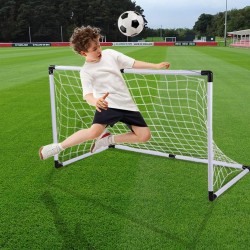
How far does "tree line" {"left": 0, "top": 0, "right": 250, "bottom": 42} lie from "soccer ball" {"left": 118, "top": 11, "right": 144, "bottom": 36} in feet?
225

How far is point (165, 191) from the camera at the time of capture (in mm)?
3506

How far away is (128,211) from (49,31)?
252 feet

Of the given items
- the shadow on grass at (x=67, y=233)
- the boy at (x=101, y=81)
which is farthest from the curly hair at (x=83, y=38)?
the shadow on grass at (x=67, y=233)

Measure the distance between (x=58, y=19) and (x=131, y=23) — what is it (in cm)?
7841

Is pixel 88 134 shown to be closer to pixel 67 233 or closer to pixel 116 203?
pixel 116 203

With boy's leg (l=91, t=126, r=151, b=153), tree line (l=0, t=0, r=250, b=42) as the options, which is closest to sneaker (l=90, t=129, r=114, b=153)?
boy's leg (l=91, t=126, r=151, b=153)

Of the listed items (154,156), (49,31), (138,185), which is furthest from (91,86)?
(49,31)

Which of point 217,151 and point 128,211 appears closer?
point 128,211

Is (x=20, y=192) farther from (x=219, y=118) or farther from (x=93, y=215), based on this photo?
(x=219, y=118)

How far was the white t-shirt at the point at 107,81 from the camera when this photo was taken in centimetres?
351

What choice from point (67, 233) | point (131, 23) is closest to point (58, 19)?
point (131, 23)

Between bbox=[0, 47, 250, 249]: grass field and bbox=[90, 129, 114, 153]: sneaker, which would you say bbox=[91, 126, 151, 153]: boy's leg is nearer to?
bbox=[90, 129, 114, 153]: sneaker

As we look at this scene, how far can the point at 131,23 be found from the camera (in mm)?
5109

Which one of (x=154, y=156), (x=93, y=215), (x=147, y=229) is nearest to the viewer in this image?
(x=147, y=229)
